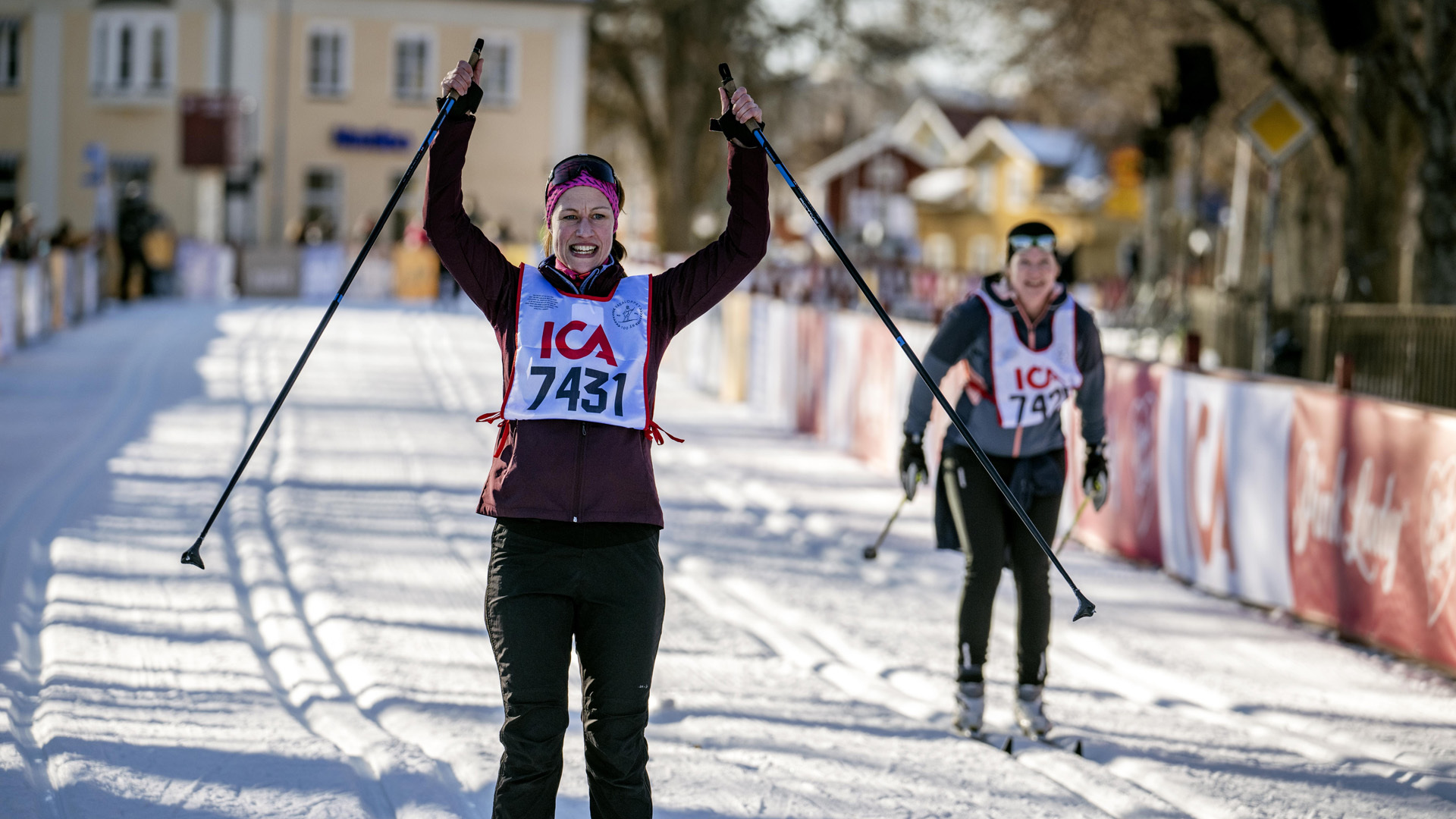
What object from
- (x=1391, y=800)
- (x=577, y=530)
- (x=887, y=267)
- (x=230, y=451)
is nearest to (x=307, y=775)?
(x=577, y=530)

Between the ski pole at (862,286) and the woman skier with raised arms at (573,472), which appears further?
the ski pole at (862,286)

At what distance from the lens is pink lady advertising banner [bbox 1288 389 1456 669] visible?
23.4 ft

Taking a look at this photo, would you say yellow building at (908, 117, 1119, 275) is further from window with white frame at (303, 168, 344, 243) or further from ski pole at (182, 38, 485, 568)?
ski pole at (182, 38, 485, 568)

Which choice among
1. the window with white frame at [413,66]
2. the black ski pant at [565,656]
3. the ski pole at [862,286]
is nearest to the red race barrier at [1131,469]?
the ski pole at [862,286]

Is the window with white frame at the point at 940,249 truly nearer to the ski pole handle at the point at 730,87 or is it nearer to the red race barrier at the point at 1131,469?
the red race barrier at the point at 1131,469

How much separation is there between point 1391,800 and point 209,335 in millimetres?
19678

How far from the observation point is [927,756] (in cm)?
570

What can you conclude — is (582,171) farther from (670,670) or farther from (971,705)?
(670,670)

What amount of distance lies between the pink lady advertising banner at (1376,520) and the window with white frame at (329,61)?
120ft

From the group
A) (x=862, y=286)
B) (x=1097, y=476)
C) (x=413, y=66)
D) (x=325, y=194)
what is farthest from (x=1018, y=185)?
(x=862, y=286)

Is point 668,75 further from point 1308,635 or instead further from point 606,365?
point 606,365

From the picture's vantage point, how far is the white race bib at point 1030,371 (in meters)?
5.86

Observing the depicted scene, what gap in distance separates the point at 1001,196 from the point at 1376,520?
69961mm

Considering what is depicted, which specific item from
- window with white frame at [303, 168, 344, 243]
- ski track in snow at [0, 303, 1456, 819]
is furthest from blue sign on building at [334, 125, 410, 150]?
ski track in snow at [0, 303, 1456, 819]
